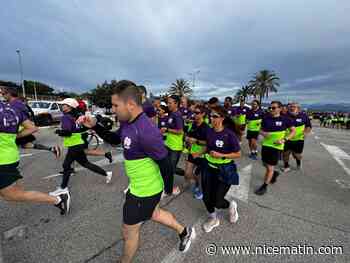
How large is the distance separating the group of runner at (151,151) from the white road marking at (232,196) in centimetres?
10

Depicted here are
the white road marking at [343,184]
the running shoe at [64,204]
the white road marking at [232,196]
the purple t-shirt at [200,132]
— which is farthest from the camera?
the white road marking at [343,184]

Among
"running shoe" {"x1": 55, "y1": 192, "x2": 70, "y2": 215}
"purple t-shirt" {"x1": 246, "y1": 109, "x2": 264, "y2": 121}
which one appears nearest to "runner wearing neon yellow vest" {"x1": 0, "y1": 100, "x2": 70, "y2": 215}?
"running shoe" {"x1": 55, "y1": 192, "x2": 70, "y2": 215}

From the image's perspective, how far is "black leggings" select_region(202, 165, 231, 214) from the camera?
2.63 meters

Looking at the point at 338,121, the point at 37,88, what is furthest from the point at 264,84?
the point at 37,88

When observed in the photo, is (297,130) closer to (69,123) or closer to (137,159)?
(137,159)

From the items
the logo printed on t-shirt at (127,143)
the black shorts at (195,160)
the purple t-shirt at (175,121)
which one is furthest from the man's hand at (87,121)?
the black shorts at (195,160)

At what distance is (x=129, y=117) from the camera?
162 centimetres

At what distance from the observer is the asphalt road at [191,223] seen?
223cm

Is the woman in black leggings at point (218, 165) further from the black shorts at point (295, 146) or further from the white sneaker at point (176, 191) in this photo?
the black shorts at point (295, 146)

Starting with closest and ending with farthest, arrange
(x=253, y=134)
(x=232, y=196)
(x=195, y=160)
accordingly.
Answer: (x=195, y=160) < (x=232, y=196) < (x=253, y=134)

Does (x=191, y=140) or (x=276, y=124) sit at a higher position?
(x=276, y=124)

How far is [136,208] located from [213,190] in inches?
54.3

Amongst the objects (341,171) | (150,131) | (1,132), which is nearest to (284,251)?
(150,131)

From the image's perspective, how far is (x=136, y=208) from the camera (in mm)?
1699
